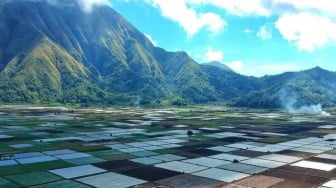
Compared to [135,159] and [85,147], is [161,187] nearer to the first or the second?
[135,159]

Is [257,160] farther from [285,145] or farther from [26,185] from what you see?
[26,185]

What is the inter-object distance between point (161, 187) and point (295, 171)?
22.2 metres

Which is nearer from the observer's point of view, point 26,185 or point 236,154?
point 26,185

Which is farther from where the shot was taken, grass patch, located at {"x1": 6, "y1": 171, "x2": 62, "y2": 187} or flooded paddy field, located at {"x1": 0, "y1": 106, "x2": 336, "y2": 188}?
flooded paddy field, located at {"x1": 0, "y1": 106, "x2": 336, "y2": 188}

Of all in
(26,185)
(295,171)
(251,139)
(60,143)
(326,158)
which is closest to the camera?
(26,185)

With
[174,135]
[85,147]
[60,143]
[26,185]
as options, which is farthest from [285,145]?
[26,185]

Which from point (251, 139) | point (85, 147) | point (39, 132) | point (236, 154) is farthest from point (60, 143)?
point (251, 139)

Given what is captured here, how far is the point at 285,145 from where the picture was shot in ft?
274

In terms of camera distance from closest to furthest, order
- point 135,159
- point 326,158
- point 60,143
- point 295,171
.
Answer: point 295,171
point 135,159
point 326,158
point 60,143

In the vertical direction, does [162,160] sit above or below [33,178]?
above

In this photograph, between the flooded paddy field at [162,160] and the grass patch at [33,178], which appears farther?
the flooded paddy field at [162,160]

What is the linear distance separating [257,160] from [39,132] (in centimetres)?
5973

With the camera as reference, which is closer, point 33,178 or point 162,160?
point 33,178

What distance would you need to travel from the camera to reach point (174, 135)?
97875 millimetres
